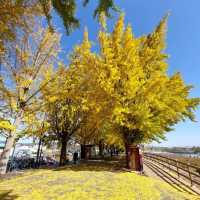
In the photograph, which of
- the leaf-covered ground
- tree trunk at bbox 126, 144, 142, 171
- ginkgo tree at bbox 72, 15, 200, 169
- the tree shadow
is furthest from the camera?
tree trunk at bbox 126, 144, 142, 171

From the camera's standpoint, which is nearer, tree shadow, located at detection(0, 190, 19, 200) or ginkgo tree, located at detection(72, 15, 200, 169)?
tree shadow, located at detection(0, 190, 19, 200)

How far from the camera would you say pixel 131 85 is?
34.9 ft

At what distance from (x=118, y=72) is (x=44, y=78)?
14.0 ft

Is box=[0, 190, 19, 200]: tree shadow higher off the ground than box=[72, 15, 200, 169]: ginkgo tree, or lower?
lower

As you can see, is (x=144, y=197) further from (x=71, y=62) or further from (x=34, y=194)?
(x=71, y=62)

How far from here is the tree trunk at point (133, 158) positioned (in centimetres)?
1187

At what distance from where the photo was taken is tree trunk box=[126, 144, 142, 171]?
11867 mm

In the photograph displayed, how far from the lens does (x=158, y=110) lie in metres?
11.5

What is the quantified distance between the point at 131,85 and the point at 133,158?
14.8ft

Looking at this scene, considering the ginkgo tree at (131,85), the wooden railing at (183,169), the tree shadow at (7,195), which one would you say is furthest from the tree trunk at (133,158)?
the tree shadow at (7,195)

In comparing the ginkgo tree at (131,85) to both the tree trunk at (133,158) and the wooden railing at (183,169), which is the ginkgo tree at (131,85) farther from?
the wooden railing at (183,169)

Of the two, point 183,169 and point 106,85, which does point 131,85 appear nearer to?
→ point 106,85

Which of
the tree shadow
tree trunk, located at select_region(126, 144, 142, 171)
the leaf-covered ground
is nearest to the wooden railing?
the leaf-covered ground

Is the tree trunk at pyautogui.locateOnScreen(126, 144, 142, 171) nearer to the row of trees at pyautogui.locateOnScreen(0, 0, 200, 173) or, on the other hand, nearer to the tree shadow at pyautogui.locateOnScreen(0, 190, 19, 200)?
the row of trees at pyautogui.locateOnScreen(0, 0, 200, 173)
